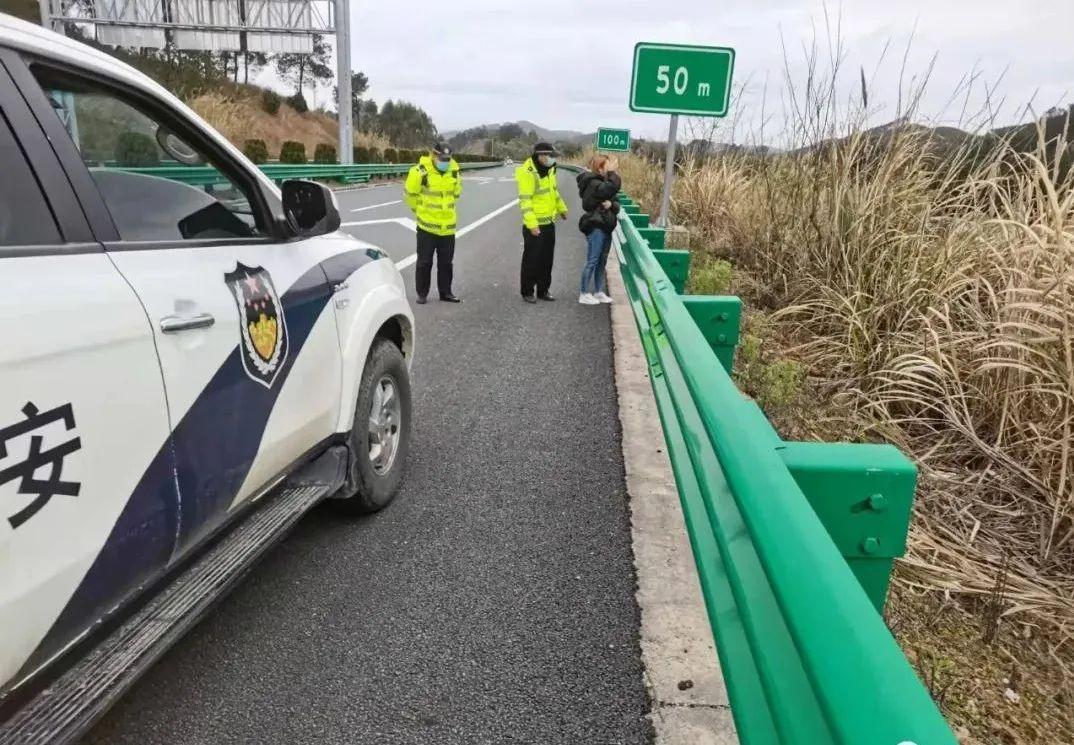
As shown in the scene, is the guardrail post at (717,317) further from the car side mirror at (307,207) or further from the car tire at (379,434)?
the car side mirror at (307,207)

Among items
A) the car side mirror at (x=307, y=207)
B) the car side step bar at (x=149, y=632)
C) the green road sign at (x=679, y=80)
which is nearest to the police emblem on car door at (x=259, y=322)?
the car side mirror at (x=307, y=207)

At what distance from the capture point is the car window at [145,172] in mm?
2066

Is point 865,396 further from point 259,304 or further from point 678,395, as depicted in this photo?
point 259,304

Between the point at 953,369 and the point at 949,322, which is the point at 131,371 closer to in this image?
the point at 953,369

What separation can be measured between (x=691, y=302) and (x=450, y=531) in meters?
1.53

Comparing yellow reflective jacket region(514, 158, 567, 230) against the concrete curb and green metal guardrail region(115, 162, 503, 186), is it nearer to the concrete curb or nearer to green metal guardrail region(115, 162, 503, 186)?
green metal guardrail region(115, 162, 503, 186)

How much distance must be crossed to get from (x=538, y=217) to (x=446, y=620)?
6589 mm

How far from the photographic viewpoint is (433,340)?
6707 millimetres

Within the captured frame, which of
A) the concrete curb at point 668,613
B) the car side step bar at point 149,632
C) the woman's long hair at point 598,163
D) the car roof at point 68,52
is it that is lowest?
the concrete curb at point 668,613

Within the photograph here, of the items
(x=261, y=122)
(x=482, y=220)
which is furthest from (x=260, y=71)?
(x=482, y=220)

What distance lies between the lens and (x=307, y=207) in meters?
2.75

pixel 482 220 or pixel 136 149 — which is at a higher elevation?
pixel 136 149

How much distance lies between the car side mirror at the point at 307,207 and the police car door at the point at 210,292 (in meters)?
0.07

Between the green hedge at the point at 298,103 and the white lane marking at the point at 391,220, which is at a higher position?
the green hedge at the point at 298,103
